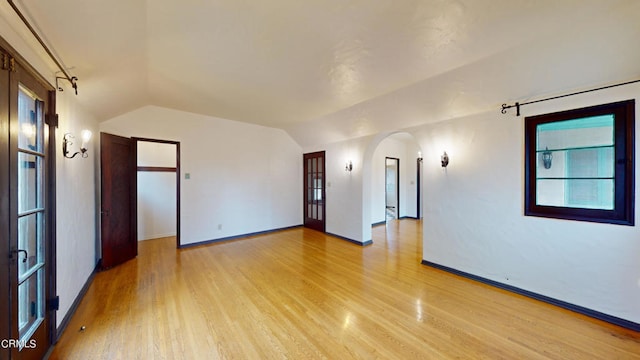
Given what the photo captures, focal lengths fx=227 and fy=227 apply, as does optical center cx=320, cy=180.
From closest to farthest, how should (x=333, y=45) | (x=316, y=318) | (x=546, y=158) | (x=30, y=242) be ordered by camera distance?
1. (x=30, y=242)
2. (x=333, y=45)
3. (x=316, y=318)
4. (x=546, y=158)

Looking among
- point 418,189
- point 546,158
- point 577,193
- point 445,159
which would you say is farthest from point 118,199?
point 418,189

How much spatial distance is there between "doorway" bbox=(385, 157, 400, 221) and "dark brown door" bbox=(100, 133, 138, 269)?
6.33 metres

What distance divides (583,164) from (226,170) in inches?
221

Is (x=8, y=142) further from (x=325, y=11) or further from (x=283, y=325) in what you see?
(x=283, y=325)

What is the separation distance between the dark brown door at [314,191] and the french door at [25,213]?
458 centimetres

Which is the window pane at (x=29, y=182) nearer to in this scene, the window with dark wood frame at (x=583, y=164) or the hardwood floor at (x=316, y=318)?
the hardwood floor at (x=316, y=318)

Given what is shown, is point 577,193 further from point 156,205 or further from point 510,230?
point 156,205

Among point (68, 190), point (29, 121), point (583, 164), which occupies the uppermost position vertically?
point (29, 121)

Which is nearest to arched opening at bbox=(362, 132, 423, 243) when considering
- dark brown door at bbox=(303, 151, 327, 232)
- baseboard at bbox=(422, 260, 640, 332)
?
dark brown door at bbox=(303, 151, 327, 232)

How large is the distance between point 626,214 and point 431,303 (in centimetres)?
203

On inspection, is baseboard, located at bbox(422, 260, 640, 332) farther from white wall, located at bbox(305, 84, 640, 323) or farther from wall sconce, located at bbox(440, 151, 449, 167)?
wall sconce, located at bbox(440, 151, 449, 167)

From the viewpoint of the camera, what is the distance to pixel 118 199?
12.2ft

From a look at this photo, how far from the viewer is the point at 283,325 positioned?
7.29 ft

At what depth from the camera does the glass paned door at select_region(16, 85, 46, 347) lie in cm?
156
